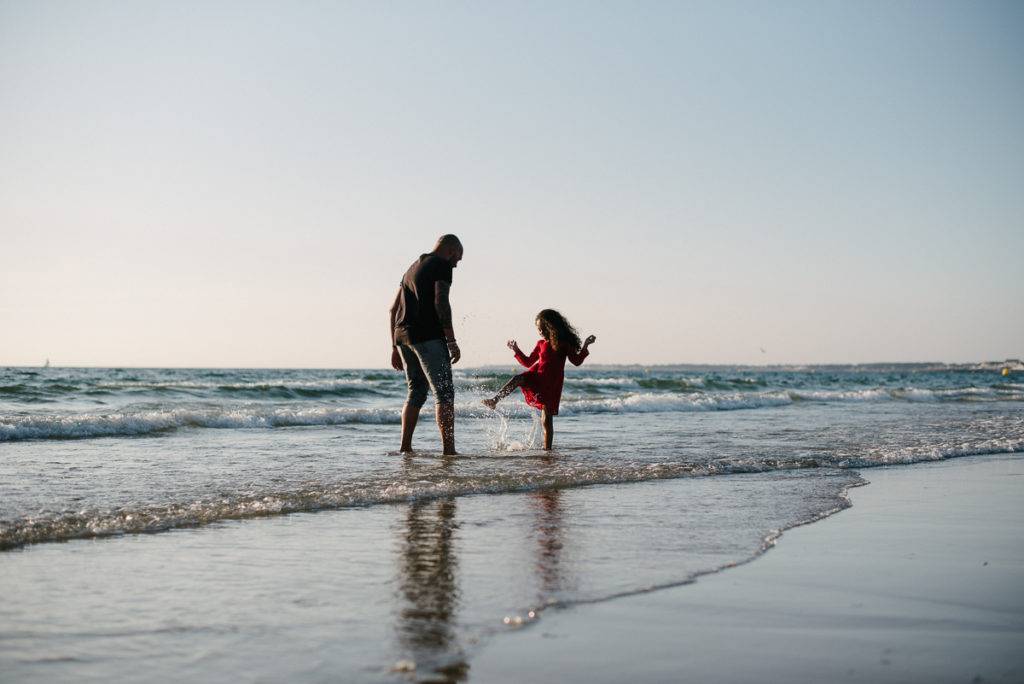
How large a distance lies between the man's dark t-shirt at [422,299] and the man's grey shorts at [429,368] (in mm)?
86

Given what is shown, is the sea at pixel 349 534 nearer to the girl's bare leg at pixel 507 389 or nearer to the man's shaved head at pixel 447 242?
the girl's bare leg at pixel 507 389

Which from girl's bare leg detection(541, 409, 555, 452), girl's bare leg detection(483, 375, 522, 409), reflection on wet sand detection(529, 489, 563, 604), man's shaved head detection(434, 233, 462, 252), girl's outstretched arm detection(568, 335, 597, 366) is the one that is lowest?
reflection on wet sand detection(529, 489, 563, 604)

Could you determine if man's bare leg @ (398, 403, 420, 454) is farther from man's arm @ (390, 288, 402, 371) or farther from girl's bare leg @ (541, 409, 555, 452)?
girl's bare leg @ (541, 409, 555, 452)

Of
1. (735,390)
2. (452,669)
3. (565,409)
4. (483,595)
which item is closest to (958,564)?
(483,595)

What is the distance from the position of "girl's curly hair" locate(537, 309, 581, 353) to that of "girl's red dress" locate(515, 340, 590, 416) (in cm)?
6

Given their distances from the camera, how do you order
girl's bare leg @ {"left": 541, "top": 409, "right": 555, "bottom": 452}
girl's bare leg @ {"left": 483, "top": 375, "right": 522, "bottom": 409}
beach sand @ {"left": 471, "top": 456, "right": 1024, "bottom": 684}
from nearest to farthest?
beach sand @ {"left": 471, "top": 456, "right": 1024, "bottom": 684} → girl's bare leg @ {"left": 483, "top": 375, "right": 522, "bottom": 409} → girl's bare leg @ {"left": 541, "top": 409, "right": 555, "bottom": 452}

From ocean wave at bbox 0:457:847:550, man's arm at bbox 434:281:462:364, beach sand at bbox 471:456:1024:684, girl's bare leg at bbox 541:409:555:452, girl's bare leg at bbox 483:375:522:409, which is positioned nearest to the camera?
beach sand at bbox 471:456:1024:684

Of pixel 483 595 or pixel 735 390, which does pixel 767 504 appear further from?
pixel 735 390

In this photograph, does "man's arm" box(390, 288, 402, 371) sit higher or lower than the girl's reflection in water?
higher

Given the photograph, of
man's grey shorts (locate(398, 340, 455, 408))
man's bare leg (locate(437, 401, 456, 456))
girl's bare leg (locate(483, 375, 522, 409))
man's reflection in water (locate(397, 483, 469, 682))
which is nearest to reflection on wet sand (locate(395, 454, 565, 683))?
man's reflection in water (locate(397, 483, 469, 682))

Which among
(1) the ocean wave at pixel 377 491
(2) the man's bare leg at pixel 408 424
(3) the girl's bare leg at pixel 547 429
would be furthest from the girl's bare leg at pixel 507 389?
(1) the ocean wave at pixel 377 491

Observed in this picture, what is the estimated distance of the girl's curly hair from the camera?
9820mm

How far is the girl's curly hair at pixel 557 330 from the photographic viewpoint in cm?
982

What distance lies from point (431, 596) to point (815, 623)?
134cm
